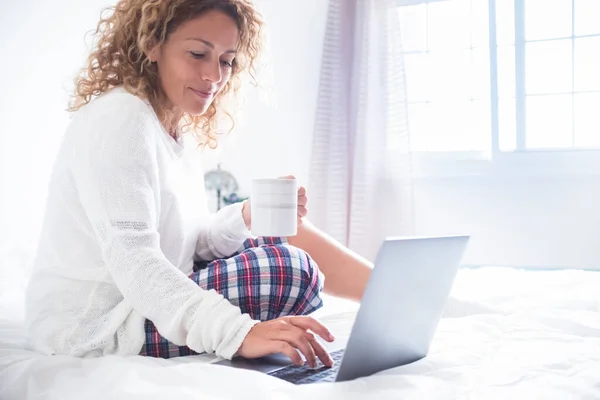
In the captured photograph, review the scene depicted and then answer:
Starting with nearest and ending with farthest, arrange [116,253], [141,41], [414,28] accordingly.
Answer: [116,253] → [141,41] → [414,28]

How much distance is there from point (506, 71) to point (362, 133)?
80 cm

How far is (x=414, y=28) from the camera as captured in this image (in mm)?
3555

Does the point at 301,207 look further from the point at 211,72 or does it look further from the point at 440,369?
the point at 440,369

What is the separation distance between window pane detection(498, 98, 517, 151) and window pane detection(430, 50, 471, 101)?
0.20 metres

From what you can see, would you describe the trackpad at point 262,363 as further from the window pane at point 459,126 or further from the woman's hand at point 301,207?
the window pane at point 459,126

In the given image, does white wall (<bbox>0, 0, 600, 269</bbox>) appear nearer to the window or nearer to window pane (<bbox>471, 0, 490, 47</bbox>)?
the window

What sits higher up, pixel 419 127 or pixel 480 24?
pixel 480 24

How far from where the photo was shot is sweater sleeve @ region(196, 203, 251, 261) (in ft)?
4.84

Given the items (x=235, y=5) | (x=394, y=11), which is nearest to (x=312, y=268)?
(x=235, y=5)

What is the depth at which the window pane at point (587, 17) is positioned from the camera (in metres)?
3.19

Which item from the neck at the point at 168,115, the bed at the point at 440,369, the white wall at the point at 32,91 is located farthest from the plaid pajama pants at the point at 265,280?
the white wall at the point at 32,91

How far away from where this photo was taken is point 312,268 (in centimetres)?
128

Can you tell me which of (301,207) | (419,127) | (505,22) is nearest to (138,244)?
(301,207)

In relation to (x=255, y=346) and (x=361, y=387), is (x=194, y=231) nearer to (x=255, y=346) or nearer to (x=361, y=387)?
(x=255, y=346)
